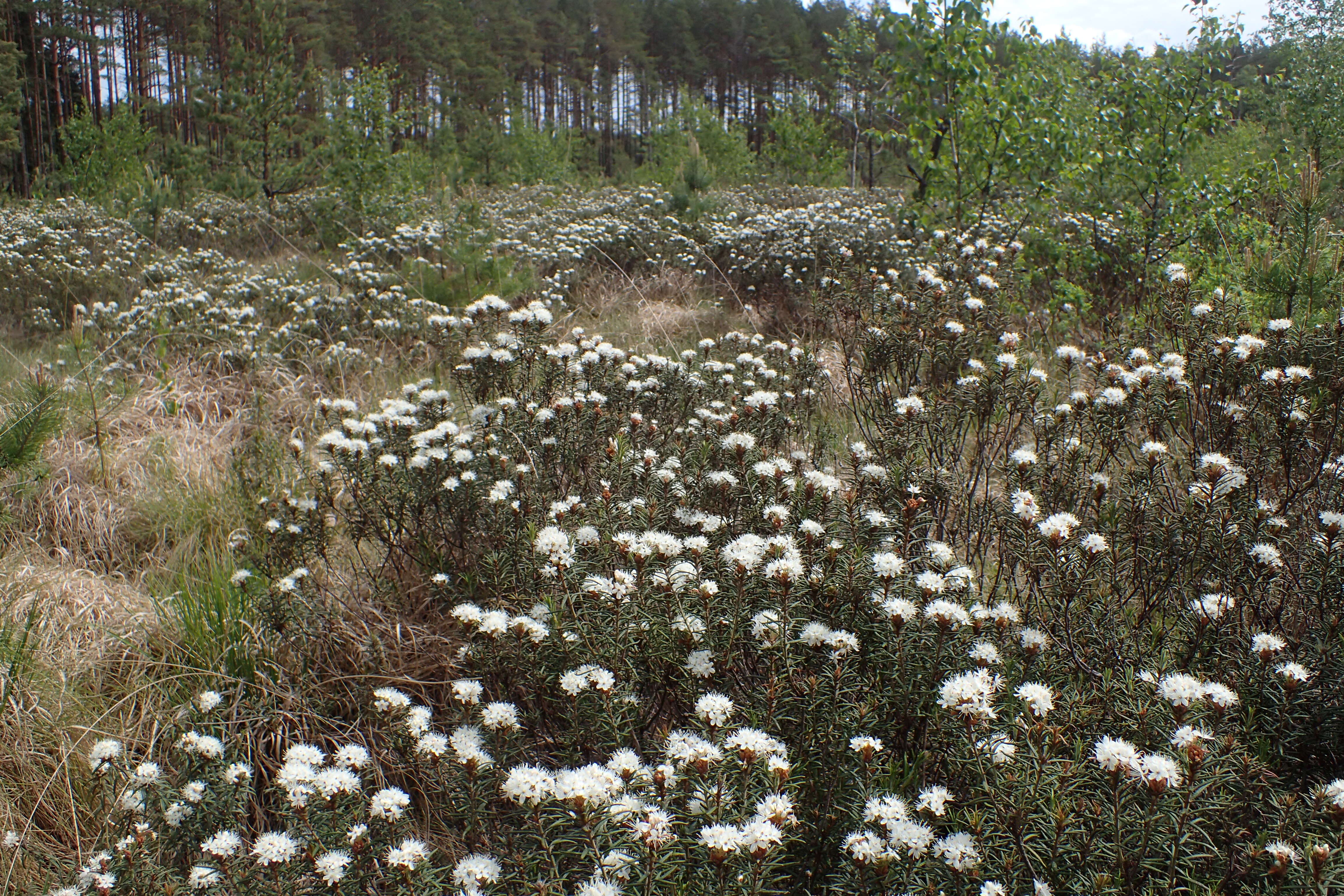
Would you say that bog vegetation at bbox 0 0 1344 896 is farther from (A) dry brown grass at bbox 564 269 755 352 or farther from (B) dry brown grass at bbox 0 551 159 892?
(A) dry brown grass at bbox 564 269 755 352

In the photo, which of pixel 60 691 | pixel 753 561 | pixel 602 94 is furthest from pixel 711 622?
pixel 602 94

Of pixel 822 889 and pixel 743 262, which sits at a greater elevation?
pixel 743 262

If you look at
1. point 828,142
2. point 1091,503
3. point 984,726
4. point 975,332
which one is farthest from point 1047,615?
point 828,142

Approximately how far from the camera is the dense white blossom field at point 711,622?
161 cm

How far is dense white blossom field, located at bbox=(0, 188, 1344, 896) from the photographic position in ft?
5.27

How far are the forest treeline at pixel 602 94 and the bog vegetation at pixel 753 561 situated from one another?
5.3 inches

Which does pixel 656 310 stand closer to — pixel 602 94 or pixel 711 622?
pixel 711 622

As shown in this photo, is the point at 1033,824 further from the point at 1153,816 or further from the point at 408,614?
the point at 408,614

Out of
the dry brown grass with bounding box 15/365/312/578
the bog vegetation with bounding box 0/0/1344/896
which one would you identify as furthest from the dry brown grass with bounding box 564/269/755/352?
the dry brown grass with bounding box 15/365/312/578

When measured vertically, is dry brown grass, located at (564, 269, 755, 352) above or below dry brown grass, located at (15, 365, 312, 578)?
above

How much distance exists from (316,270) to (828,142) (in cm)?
1993

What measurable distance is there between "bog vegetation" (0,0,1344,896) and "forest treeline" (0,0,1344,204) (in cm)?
13

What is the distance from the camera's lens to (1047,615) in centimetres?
261

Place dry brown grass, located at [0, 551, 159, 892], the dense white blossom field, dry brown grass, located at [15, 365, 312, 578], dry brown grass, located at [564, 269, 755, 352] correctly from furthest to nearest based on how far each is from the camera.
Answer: dry brown grass, located at [564, 269, 755, 352] < dry brown grass, located at [15, 365, 312, 578] < dry brown grass, located at [0, 551, 159, 892] < the dense white blossom field
